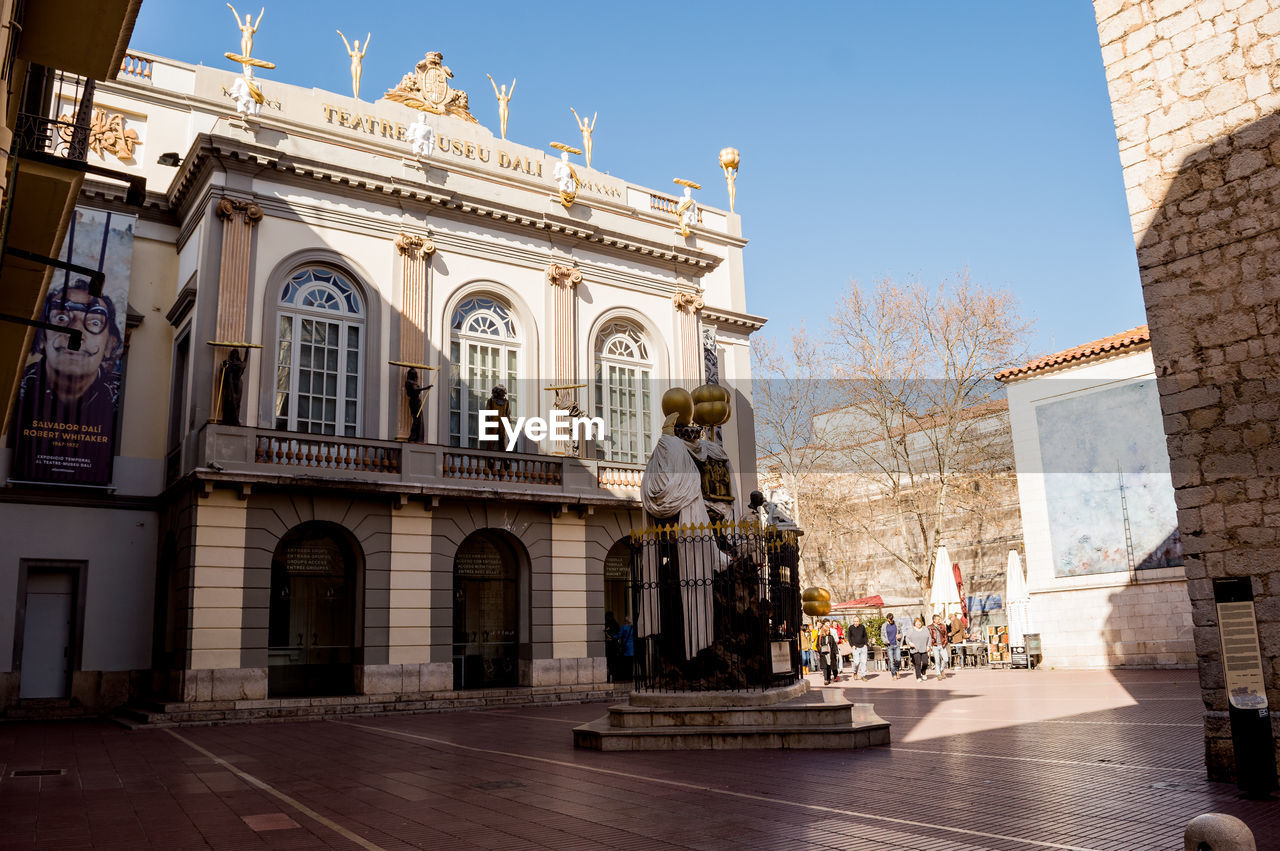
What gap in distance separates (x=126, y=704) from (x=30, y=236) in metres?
13.4

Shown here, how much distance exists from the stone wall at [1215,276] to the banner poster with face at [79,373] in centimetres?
1886

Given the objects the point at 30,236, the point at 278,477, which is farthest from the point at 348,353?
the point at 30,236

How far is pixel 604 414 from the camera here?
82.3 ft

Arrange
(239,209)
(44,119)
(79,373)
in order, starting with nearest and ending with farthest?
1. (44,119)
2. (79,373)
3. (239,209)

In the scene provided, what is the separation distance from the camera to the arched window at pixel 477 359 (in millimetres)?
22969

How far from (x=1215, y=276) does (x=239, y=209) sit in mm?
18255

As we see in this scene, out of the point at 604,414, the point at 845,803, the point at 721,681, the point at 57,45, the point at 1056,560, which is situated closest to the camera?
the point at 845,803

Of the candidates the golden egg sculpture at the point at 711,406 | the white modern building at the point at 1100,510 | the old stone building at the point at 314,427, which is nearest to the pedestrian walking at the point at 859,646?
the white modern building at the point at 1100,510

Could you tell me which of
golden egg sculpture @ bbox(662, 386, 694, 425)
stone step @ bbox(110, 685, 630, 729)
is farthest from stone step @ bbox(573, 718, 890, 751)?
stone step @ bbox(110, 685, 630, 729)


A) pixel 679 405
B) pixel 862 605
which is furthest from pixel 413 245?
pixel 862 605

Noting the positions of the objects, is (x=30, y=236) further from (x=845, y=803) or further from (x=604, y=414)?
(x=604, y=414)

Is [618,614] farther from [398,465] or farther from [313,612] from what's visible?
[313,612]

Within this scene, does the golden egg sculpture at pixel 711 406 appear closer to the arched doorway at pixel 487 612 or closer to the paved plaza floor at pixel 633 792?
the paved plaza floor at pixel 633 792

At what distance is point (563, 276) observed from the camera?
24.7 metres
